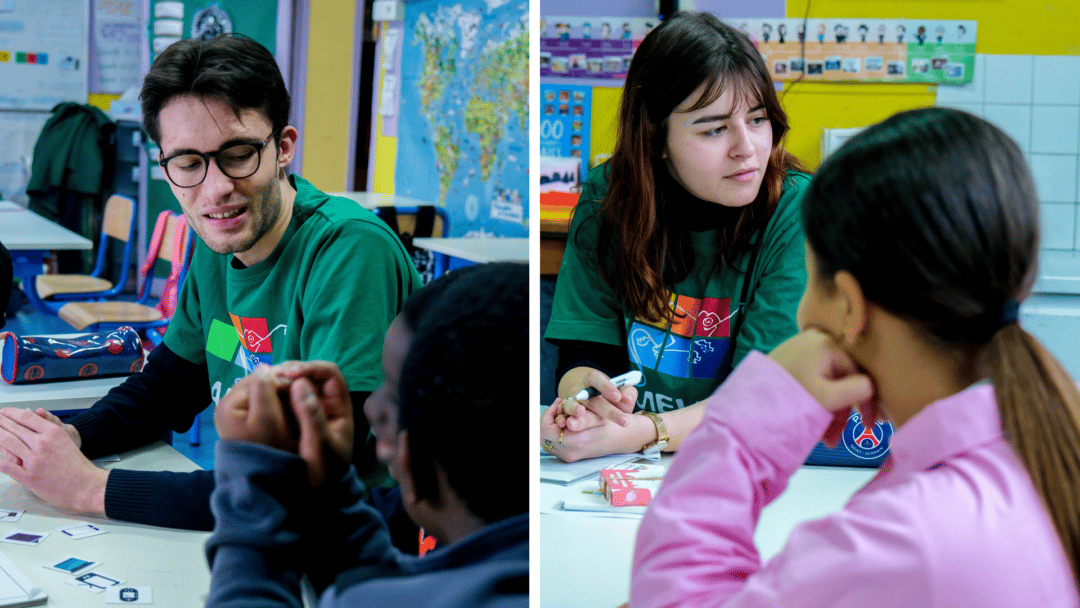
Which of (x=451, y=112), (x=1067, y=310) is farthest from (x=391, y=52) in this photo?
(x=1067, y=310)

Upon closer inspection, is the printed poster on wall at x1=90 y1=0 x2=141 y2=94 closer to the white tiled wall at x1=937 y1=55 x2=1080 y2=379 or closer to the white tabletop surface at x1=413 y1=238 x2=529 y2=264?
the white tabletop surface at x1=413 y1=238 x2=529 y2=264

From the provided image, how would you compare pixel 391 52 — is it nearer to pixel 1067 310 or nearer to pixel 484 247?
pixel 484 247

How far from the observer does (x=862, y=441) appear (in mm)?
987

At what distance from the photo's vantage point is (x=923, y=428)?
496mm

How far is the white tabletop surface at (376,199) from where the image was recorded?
0.54 m

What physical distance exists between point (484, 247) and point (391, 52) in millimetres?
133

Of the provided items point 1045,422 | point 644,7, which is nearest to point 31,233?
point 1045,422

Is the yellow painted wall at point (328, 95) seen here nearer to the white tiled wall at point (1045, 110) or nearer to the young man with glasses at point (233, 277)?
the young man with glasses at point (233, 277)

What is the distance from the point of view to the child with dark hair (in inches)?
19.2

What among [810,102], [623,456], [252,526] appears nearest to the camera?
[252,526]

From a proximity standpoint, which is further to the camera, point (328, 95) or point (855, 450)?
point (855, 450)

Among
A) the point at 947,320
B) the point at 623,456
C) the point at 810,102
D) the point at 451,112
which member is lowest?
the point at 623,456

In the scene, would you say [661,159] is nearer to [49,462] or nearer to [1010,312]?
[1010,312]

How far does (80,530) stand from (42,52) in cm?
30
